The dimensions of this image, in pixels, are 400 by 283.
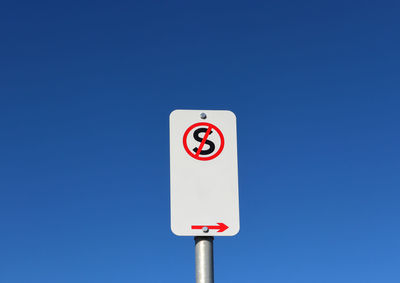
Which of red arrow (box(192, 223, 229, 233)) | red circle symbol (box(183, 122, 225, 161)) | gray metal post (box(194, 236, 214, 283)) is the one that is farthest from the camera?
red circle symbol (box(183, 122, 225, 161))

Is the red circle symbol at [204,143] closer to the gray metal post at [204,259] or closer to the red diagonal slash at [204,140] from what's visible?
the red diagonal slash at [204,140]

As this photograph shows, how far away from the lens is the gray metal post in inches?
123

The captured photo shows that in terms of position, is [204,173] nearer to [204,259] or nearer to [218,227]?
[218,227]

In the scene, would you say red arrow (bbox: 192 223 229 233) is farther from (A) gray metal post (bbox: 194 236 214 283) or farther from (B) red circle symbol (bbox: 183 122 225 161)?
(B) red circle symbol (bbox: 183 122 225 161)

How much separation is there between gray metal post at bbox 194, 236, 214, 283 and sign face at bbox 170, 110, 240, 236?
4 centimetres

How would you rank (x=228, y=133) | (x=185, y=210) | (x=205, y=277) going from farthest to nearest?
(x=228, y=133) < (x=185, y=210) < (x=205, y=277)

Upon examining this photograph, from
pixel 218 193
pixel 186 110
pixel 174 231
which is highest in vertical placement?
pixel 186 110

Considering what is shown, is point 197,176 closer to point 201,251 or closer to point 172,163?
point 172,163

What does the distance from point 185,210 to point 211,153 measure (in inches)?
15.2

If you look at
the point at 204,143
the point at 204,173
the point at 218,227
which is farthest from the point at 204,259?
the point at 204,143

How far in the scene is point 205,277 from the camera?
311 cm

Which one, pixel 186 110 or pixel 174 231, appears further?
pixel 186 110

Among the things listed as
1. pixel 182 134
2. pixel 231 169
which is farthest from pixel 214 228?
pixel 182 134

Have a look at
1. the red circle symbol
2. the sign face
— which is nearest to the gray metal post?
the sign face
